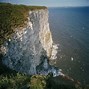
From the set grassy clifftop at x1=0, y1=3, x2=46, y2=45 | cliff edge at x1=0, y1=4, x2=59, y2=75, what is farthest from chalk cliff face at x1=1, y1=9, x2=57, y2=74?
grassy clifftop at x1=0, y1=3, x2=46, y2=45

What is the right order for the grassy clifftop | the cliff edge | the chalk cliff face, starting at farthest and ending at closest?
the grassy clifftop < the cliff edge < the chalk cliff face

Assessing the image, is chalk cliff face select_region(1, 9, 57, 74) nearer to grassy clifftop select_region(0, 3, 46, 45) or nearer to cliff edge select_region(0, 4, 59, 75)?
cliff edge select_region(0, 4, 59, 75)

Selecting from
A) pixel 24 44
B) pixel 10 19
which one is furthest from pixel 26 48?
pixel 10 19

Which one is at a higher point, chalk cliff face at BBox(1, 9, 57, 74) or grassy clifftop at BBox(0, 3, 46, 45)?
grassy clifftop at BBox(0, 3, 46, 45)

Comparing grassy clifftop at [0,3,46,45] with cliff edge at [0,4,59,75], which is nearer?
cliff edge at [0,4,59,75]

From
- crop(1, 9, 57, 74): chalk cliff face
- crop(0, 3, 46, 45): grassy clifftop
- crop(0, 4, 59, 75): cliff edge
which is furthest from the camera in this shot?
crop(0, 3, 46, 45): grassy clifftop

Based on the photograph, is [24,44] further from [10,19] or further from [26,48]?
[10,19]

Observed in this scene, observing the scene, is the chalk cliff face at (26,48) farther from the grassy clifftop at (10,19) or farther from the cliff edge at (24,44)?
the grassy clifftop at (10,19)

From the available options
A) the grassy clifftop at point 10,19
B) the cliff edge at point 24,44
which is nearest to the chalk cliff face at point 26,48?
the cliff edge at point 24,44
